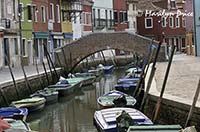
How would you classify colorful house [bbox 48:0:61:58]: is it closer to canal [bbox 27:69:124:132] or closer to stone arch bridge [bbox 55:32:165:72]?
stone arch bridge [bbox 55:32:165:72]

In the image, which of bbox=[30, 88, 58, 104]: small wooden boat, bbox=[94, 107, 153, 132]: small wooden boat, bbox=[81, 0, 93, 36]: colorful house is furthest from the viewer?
bbox=[81, 0, 93, 36]: colorful house

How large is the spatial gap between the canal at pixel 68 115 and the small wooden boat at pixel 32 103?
0.21 metres

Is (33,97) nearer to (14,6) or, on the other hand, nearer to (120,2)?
(14,6)

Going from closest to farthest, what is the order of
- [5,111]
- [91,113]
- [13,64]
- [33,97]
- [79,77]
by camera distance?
[5,111] → [91,113] → [33,97] → [79,77] → [13,64]

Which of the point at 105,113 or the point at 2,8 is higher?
the point at 2,8

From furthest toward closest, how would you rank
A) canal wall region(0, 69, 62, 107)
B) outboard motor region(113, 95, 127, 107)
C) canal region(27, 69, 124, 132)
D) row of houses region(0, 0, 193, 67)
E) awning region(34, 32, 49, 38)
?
1. awning region(34, 32, 49, 38)
2. row of houses region(0, 0, 193, 67)
3. canal wall region(0, 69, 62, 107)
4. canal region(27, 69, 124, 132)
5. outboard motor region(113, 95, 127, 107)

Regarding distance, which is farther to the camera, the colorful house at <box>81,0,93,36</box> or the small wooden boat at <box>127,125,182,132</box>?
the colorful house at <box>81,0,93,36</box>

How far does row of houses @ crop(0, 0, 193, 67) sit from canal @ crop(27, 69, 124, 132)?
4.05 m

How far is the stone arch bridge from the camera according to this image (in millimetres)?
36781

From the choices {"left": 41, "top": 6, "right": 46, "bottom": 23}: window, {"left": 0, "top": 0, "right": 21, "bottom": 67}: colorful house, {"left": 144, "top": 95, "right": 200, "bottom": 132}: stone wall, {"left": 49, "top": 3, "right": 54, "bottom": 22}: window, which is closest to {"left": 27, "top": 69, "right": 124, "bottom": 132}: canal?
{"left": 144, "top": 95, "right": 200, "bottom": 132}: stone wall

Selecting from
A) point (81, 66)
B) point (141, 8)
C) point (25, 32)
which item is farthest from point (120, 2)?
point (25, 32)

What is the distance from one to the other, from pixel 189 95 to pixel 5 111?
525cm

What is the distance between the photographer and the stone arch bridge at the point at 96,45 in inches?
1448

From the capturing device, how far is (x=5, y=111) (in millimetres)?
16562
